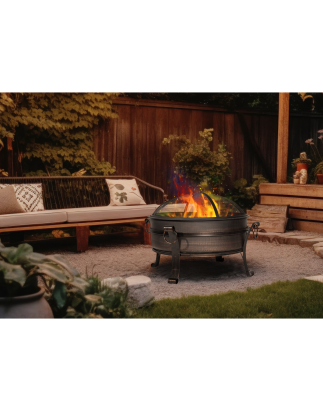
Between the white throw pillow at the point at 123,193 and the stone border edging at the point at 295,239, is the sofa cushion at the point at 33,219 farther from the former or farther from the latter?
the stone border edging at the point at 295,239

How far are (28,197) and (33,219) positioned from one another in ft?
1.75

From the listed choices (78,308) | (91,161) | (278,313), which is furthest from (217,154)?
(78,308)

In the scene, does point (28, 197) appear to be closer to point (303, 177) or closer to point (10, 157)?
point (10, 157)

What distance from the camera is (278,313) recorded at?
123 inches

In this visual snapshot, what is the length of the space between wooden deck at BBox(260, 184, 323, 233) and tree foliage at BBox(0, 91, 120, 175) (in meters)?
2.45

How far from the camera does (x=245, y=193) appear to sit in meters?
8.10

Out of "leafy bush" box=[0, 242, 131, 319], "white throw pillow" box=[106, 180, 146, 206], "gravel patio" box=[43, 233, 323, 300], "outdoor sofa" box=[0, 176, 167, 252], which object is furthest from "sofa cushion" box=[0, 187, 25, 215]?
"leafy bush" box=[0, 242, 131, 319]

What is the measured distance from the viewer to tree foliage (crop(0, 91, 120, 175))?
20.7 ft

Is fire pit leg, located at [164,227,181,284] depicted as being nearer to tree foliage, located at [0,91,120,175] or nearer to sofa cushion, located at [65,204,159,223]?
sofa cushion, located at [65,204,159,223]

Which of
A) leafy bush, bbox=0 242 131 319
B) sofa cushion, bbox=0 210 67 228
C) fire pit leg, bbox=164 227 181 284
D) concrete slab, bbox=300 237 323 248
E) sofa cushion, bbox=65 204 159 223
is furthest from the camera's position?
concrete slab, bbox=300 237 323 248

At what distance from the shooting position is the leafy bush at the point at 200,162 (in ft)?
24.4

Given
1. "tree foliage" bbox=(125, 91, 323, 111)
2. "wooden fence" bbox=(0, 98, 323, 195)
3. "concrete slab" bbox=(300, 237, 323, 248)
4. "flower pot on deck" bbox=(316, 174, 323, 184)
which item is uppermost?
"tree foliage" bbox=(125, 91, 323, 111)

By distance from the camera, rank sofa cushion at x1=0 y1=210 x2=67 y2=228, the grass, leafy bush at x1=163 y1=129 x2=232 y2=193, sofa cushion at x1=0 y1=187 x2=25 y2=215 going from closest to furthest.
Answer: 1. the grass
2. sofa cushion at x1=0 y1=210 x2=67 y2=228
3. sofa cushion at x1=0 y1=187 x2=25 y2=215
4. leafy bush at x1=163 y1=129 x2=232 y2=193

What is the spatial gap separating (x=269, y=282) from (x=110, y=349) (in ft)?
6.98
